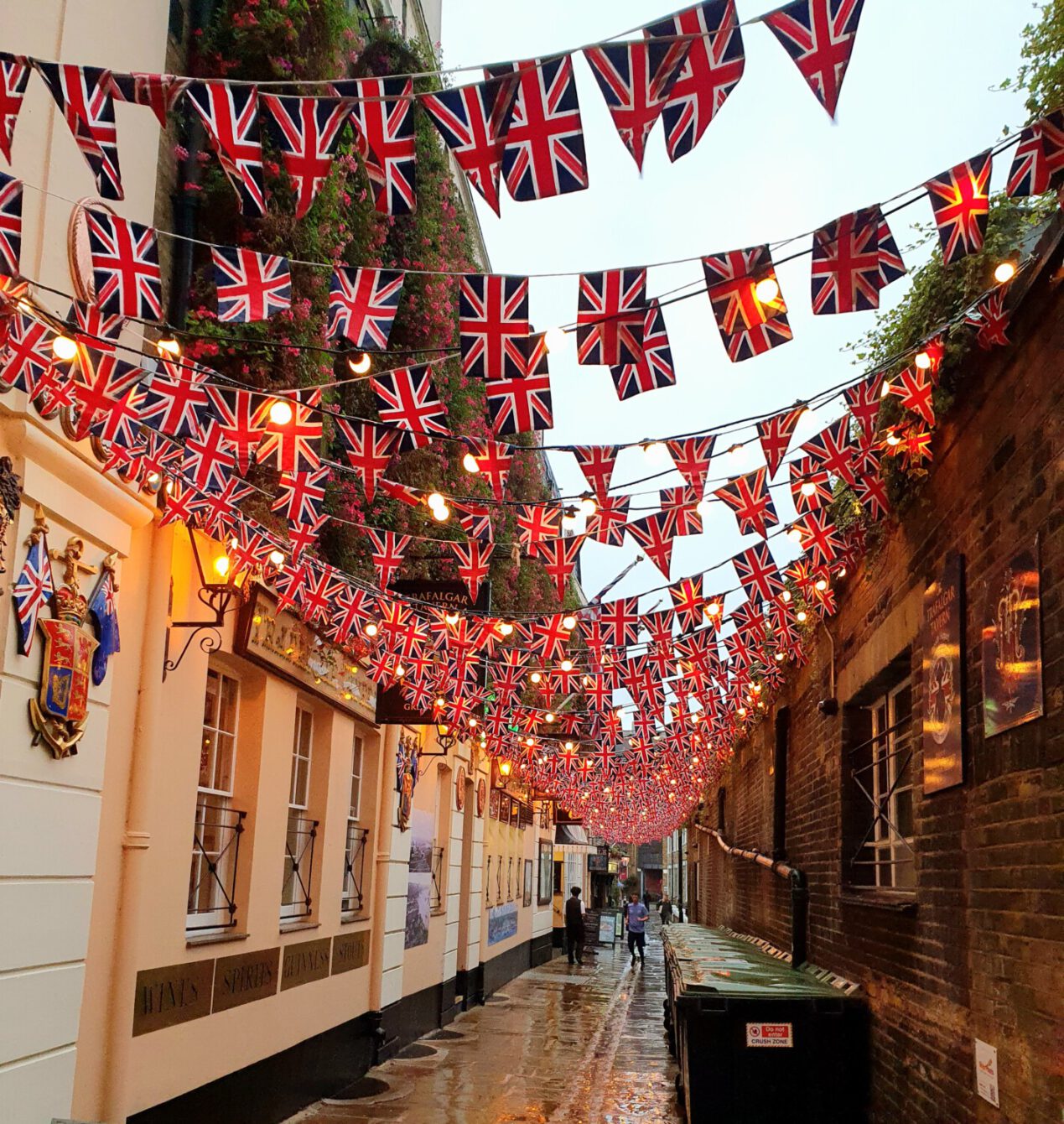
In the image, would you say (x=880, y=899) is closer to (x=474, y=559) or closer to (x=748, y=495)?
(x=748, y=495)

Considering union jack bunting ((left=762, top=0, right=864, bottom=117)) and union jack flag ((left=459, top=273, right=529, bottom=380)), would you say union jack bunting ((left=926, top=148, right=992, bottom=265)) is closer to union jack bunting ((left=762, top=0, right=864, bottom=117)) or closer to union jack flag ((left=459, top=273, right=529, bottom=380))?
union jack bunting ((left=762, top=0, right=864, bottom=117))

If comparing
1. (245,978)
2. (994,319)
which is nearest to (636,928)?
(245,978)

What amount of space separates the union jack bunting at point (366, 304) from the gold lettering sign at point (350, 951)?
7.67 meters

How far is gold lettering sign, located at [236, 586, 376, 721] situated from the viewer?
28.6ft

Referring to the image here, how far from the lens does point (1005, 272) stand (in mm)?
5066

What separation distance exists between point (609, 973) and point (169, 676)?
22.4 metres

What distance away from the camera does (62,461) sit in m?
6.01

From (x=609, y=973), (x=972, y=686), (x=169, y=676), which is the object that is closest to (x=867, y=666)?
(x=972, y=686)

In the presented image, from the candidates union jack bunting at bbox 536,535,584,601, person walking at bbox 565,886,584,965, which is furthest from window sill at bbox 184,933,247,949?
person walking at bbox 565,886,584,965

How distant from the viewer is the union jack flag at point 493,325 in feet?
16.8

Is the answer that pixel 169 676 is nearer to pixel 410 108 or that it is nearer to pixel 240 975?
pixel 240 975

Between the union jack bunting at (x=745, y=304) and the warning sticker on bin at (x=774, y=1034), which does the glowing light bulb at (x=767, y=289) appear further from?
the warning sticker on bin at (x=774, y=1034)

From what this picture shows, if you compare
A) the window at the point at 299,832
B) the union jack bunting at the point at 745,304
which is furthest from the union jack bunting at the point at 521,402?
the window at the point at 299,832

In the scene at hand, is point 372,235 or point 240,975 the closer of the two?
point 240,975
